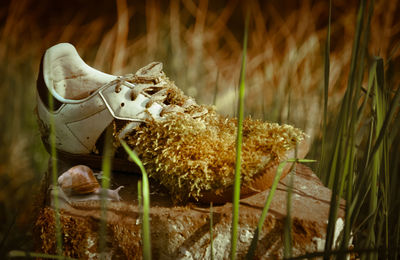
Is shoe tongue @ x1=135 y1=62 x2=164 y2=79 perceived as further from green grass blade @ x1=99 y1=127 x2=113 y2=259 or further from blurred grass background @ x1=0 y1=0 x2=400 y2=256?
blurred grass background @ x1=0 y1=0 x2=400 y2=256

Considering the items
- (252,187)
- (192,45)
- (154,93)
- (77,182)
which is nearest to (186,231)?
(252,187)

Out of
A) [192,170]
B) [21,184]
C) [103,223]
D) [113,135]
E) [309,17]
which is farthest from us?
[309,17]

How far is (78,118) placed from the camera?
80cm

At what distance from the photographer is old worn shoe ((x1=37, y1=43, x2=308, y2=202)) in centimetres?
64

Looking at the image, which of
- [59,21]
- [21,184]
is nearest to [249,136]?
[21,184]

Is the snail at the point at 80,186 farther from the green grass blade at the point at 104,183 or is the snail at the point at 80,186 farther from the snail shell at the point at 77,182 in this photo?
the green grass blade at the point at 104,183

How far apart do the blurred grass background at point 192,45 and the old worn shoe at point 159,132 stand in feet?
2.26

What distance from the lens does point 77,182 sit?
69cm

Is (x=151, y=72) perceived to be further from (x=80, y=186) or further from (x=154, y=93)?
(x=80, y=186)

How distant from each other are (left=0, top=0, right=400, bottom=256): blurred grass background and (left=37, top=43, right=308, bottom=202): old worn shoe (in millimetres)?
690

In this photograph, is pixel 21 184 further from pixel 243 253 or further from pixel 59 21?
pixel 243 253

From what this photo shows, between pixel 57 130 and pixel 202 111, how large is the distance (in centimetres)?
39

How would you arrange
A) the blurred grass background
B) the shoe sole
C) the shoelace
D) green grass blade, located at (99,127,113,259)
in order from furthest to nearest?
the blurred grass background < the shoelace < the shoe sole < green grass blade, located at (99,127,113,259)

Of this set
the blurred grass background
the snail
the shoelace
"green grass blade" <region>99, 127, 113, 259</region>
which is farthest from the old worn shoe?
the blurred grass background
